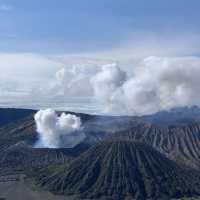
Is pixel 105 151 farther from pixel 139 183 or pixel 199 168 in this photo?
pixel 199 168

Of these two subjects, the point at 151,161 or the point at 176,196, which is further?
the point at 151,161

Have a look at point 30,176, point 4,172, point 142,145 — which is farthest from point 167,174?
point 4,172

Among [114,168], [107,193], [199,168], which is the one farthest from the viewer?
[199,168]

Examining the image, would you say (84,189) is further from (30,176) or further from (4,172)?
(4,172)

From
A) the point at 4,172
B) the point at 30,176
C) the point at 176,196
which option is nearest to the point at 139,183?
the point at 176,196

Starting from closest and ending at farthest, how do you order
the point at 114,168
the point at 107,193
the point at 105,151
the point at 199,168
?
the point at 107,193, the point at 114,168, the point at 105,151, the point at 199,168

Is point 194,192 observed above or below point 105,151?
below
